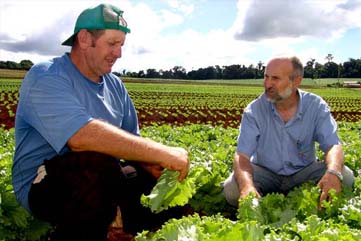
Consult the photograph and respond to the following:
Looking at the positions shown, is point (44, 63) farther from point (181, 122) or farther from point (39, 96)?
point (181, 122)

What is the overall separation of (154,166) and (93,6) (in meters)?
1.38

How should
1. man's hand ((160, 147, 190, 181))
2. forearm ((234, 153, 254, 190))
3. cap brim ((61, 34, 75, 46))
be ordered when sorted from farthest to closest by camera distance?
forearm ((234, 153, 254, 190)) → cap brim ((61, 34, 75, 46)) → man's hand ((160, 147, 190, 181))

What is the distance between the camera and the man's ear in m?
3.50

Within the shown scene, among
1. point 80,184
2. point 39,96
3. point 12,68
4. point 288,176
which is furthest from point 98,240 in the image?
point 12,68

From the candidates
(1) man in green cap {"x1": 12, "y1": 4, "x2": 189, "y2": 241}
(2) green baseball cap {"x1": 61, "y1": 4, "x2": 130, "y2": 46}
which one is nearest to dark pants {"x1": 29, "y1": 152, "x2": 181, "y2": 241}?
(1) man in green cap {"x1": 12, "y1": 4, "x2": 189, "y2": 241}

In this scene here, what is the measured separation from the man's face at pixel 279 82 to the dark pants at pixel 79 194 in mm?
1896

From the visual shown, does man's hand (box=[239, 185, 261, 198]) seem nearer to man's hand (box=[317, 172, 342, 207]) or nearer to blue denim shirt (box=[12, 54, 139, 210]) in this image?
man's hand (box=[317, 172, 342, 207])

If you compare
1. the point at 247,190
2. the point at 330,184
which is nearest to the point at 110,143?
the point at 247,190

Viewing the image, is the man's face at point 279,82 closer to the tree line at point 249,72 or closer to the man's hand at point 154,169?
the man's hand at point 154,169

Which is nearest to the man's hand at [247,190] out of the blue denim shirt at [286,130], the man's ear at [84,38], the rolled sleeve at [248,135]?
the rolled sleeve at [248,135]

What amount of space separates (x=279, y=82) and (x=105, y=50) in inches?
74.6

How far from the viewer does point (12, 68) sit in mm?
89812

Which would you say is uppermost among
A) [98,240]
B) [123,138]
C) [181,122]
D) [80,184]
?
[123,138]

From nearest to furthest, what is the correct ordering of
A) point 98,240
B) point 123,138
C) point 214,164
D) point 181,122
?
point 123,138, point 98,240, point 214,164, point 181,122
